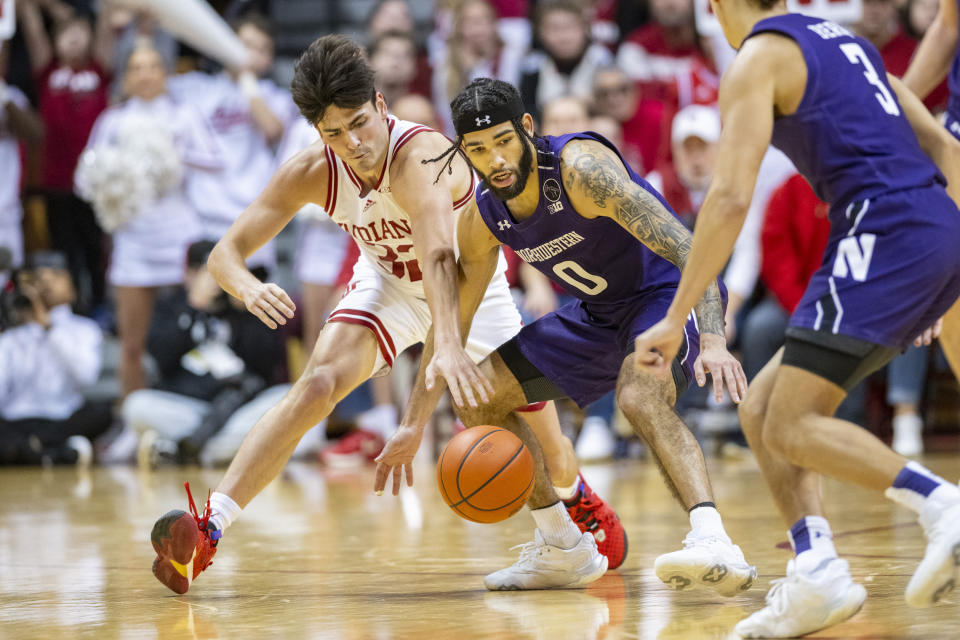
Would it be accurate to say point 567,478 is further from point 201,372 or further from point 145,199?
point 145,199

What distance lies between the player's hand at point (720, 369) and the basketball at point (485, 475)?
85 centimetres

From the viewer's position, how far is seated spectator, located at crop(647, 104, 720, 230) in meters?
8.45

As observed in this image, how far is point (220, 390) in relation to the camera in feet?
31.1

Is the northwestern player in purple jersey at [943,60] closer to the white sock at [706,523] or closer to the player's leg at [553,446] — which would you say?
the player's leg at [553,446]

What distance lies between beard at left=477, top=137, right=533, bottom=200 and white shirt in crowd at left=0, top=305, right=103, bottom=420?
21.1ft

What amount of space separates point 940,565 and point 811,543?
0.34 metres

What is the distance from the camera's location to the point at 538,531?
4.40 meters

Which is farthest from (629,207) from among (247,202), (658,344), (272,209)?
(247,202)

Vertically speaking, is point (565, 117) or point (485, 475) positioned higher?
point (485, 475)

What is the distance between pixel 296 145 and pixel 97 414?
2.69 m

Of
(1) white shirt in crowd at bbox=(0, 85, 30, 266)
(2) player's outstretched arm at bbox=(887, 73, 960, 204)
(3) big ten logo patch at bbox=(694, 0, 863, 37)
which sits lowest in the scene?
(1) white shirt in crowd at bbox=(0, 85, 30, 266)

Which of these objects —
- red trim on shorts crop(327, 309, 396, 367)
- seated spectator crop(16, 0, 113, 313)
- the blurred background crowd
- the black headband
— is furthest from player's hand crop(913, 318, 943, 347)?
seated spectator crop(16, 0, 113, 313)

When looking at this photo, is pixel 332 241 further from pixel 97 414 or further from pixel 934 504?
pixel 934 504

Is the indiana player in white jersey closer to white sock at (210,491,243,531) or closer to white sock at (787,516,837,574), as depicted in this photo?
white sock at (210,491,243,531)
